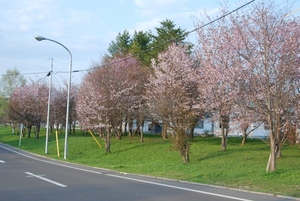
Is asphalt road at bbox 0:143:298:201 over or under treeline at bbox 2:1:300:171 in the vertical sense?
under

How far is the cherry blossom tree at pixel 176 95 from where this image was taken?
2080 centimetres

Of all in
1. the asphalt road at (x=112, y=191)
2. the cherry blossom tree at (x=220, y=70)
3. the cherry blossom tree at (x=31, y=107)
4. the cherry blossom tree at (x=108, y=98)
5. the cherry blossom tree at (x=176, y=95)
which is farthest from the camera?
the cherry blossom tree at (x=31, y=107)

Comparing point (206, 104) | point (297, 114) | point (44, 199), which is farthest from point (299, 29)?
point (44, 199)

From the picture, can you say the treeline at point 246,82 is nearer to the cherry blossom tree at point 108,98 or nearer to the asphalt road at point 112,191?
the asphalt road at point 112,191

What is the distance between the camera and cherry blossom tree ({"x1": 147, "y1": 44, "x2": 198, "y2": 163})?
2080 centimetres

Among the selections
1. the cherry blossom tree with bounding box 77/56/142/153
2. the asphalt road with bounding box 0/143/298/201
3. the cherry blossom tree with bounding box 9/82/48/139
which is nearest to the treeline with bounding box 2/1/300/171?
the asphalt road with bounding box 0/143/298/201

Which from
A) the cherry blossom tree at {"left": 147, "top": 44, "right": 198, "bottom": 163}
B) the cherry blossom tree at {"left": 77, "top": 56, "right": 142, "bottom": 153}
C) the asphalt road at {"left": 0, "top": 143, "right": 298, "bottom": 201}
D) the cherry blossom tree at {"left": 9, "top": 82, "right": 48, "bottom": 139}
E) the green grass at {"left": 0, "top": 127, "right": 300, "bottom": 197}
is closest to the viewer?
the asphalt road at {"left": 0, "top": 143, "right": 298, "bottom": 201}

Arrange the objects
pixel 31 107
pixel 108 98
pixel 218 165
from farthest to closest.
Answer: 1. pixel 31 107
2. pixel 108 98
3. pixel 218 165

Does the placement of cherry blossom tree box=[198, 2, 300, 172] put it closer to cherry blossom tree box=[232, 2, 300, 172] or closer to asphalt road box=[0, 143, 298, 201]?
cherry blossom tree box=[232, 2, 300, 172]

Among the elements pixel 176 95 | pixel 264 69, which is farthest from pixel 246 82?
pixel 176 95

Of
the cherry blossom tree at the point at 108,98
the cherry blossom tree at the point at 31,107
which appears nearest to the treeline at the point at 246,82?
the cherry blossom tree at the point at 108,98

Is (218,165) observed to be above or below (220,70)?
below

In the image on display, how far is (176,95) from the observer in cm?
2264

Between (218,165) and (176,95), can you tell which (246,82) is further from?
(176,95)
